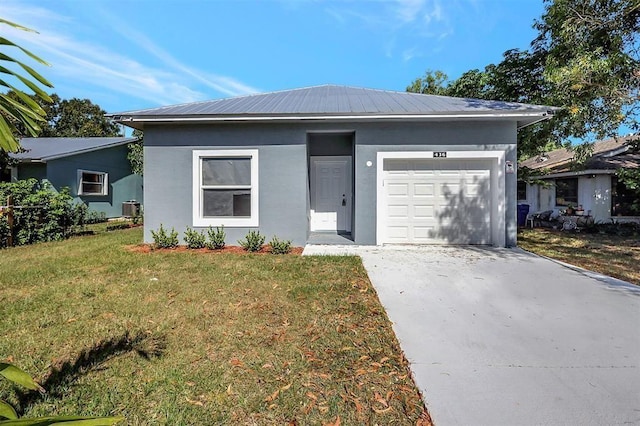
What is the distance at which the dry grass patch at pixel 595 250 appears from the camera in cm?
643

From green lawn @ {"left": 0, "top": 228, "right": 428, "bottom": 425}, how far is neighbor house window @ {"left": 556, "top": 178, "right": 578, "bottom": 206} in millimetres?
14554

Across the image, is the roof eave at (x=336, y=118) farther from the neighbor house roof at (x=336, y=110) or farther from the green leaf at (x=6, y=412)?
the green leaf at (x=6, y=412)

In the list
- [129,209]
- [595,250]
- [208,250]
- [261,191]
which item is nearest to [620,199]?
[595,250]

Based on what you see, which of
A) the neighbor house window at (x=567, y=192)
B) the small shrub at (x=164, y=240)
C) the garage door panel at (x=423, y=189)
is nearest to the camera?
the small shrub at (x=164, y=240)

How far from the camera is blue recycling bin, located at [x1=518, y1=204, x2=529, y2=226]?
14.4 meters

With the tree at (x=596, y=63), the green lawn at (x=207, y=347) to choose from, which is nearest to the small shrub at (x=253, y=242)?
the green lawn at (x=207, y=347)

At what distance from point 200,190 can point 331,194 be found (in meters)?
3.79

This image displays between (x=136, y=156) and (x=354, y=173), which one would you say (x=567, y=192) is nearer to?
(x=354, y=173)

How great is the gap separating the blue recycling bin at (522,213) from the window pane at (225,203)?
1226 cm

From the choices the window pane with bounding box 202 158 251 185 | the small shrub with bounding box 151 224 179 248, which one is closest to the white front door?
the window pane with bounding box 202 158 251 185

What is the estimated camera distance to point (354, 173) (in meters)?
8.38

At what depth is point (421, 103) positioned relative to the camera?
883 cm

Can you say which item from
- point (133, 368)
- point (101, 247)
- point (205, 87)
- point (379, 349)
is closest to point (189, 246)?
point (101, 247)

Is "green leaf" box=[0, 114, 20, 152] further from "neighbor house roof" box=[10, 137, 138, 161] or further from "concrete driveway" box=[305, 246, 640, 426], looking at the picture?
"neighbor house roof" box=[10, 137, 138, 161]
